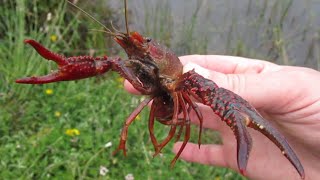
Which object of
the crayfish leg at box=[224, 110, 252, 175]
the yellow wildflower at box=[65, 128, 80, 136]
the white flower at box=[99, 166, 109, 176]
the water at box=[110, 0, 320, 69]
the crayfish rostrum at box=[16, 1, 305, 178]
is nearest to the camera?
the crayfish leg at box=[224, 110, 252, 175]

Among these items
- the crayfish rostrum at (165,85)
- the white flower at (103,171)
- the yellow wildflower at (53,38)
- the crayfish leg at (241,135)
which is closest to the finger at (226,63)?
the crayfish rostrum at (165,85)

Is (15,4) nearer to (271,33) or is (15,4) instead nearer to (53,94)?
(53,94)

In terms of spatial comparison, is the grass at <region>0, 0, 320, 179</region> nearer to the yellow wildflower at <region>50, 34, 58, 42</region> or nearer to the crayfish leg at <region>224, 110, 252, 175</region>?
the yellow wildflower at <region>50, 34, 58, 42</region>

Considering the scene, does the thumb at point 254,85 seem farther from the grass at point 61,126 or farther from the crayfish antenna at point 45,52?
the grass at point 61,126

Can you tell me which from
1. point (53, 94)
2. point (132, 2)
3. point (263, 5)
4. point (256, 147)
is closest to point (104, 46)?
point (132, 2)

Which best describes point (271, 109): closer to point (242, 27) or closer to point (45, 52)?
point (45, 52)

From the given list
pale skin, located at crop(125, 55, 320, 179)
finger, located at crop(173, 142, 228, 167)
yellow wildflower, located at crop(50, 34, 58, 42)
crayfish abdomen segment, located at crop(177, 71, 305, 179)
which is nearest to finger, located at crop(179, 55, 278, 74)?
pale skin, located at crop(125, 55, 320, 179)

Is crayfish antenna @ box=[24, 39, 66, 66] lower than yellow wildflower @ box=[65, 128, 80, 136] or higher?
higher

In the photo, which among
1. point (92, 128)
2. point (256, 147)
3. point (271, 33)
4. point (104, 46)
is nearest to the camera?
point (256, 147)
